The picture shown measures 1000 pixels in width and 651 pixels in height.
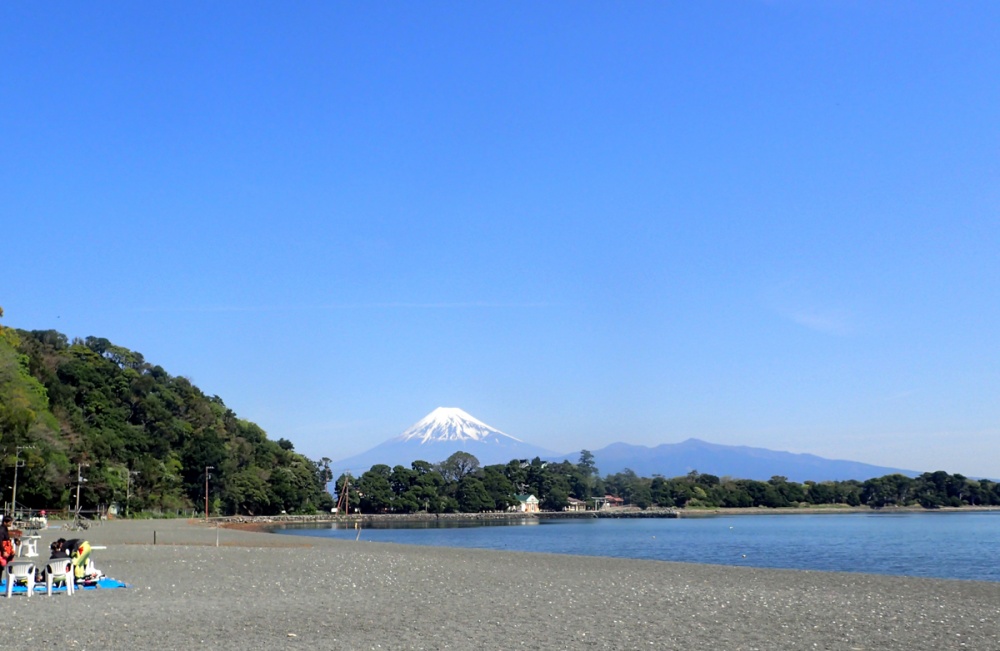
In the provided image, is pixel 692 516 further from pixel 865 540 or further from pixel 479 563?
pixel 479 563

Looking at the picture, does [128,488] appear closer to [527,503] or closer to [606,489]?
[527,503]

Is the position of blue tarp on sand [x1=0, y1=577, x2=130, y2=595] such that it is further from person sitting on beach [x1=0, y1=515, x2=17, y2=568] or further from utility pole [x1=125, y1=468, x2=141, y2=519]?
utility pole [x1=125, y1=468, x2=141, y2=519]

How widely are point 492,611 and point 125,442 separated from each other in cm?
8719

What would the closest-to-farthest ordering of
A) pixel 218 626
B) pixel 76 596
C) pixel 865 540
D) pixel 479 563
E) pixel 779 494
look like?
pixel 218 626 < pixel 76 596 < pixel 479 563 < pixel 865 540 < pixel 779 494

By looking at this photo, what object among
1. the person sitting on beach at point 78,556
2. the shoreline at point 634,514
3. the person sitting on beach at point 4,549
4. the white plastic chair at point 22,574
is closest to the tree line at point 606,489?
the shoreline at point 634,514

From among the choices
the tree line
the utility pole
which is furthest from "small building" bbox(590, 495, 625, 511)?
the utility pole

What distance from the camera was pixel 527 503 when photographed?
15162cm

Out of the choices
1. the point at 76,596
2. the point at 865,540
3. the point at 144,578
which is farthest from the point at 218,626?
the point at 865,540

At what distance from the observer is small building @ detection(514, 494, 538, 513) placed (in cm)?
14900

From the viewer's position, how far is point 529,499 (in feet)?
502

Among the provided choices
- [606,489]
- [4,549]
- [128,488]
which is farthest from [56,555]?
[606,489]

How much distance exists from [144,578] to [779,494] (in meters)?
155

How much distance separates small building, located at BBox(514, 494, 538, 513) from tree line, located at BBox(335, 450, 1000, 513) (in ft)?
5.04

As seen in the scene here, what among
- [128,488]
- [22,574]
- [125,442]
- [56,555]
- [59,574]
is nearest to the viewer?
[22,574]
